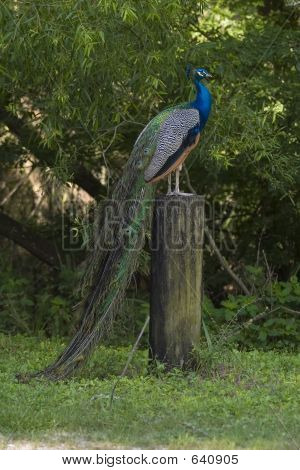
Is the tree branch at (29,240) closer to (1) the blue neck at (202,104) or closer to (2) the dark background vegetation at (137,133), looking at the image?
(2) the dark background vegetation at (137,133)

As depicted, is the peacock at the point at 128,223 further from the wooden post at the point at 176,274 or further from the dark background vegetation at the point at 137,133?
the dark background vegetation at the point at 137,133

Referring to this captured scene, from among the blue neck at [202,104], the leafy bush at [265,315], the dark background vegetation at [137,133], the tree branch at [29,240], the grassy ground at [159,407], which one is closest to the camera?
the grassy ground at [159,407]

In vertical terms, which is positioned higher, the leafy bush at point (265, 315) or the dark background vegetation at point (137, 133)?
the dark background vegetation at point (137, 133)

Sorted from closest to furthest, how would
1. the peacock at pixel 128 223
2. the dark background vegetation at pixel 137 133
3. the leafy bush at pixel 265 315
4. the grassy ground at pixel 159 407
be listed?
the grassy ground at pixel 159 407, the peacock at pixel 128 223, the dark background vegetation at pixel 137 133, the leafy bush at pixel 265 315

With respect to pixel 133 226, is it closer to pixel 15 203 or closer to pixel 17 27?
pixel 17 27

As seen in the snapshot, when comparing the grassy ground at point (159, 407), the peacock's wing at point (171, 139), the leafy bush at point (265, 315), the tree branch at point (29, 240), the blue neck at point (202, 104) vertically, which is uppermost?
the blue neck at point (202, 104)

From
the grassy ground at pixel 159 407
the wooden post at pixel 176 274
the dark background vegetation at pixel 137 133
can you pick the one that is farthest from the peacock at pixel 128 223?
the dark background vegetation at pixel 137 133

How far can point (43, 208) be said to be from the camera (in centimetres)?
983

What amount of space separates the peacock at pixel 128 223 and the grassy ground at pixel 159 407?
25cm

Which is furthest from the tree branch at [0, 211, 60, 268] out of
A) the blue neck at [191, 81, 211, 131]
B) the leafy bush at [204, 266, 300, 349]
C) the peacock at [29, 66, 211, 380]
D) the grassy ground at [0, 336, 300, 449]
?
the blue neck at [191, 81, 211, 131]

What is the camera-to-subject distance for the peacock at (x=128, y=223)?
226 inches

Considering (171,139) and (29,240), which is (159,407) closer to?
(171,139)

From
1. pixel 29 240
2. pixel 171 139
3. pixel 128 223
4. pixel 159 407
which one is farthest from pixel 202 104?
pixel 29 240

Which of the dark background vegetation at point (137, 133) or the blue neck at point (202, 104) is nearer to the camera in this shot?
the blue neck at point (202, 104)
